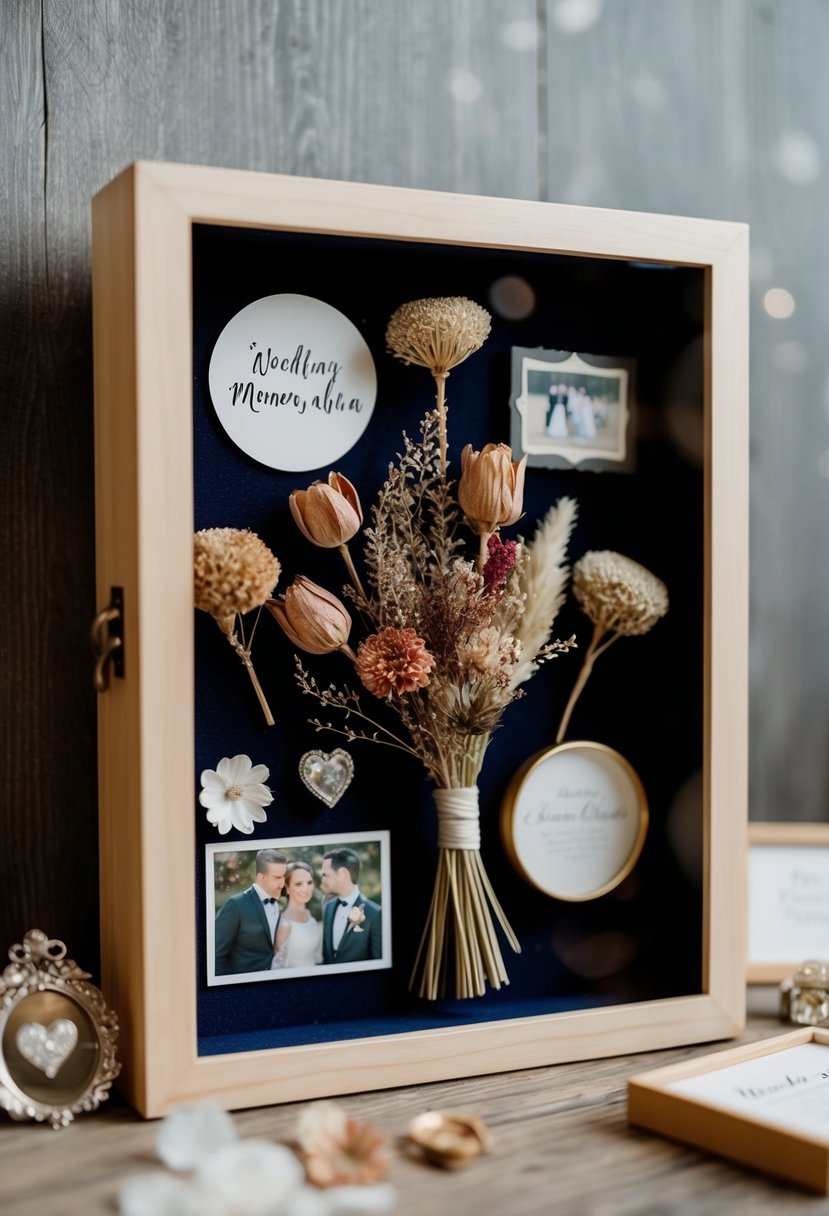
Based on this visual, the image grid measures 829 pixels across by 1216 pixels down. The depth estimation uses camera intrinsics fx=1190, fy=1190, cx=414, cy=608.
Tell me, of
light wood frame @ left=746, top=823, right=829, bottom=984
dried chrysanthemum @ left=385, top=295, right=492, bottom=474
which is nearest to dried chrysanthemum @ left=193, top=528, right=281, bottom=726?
dried chrysanthemum @ left=385, top=295, right=492, bottom=474

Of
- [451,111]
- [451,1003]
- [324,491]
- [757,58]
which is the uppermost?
[757,58]

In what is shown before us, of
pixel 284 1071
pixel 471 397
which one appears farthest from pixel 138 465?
pixel 284 1071

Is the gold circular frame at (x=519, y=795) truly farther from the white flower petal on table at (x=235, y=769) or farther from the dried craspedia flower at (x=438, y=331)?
the dried craspedia flower at (x=438, y=331)

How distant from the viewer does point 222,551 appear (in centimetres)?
100

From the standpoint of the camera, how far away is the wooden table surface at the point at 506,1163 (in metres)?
0.83

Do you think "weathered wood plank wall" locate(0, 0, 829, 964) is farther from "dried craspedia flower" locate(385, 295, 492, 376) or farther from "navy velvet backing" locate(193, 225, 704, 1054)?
"dried craspedia flower" locate(385, 295, 492, 376)

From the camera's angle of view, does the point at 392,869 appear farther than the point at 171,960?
Yes

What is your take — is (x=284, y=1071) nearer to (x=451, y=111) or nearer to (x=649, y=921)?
(x=649, y=921)

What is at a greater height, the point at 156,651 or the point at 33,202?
the point at 33,202

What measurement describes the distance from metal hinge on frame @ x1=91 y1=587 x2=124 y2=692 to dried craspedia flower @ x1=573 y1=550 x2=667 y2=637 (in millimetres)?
458

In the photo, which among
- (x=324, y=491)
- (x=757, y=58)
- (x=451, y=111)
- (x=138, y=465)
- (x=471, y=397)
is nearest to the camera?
(x=138, y=465)

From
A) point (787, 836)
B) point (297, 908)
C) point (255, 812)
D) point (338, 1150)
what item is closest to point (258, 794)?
point (255, 812)

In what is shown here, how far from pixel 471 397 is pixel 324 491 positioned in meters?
0.21

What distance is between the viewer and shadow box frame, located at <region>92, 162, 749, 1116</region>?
3.12 feet
